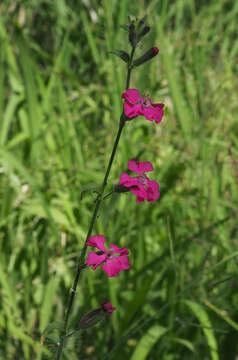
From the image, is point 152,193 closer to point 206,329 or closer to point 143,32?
point 143,32

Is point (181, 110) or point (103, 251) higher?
point (181, 110)

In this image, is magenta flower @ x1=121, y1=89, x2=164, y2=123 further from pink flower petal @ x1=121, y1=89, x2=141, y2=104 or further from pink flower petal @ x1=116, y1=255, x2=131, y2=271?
pink flower petal @ x1=116, y1=255, x2=131, y2=271

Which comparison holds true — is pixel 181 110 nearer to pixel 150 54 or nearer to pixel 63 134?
pixel 63 134

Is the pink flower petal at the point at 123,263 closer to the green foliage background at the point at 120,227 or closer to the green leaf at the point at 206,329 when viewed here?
the green foliage background at the point at 120,227

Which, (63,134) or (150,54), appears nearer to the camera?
(150,54)

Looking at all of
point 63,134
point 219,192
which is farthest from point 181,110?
point 63,134

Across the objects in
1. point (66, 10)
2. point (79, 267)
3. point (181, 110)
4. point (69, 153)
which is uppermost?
point (66, 10)

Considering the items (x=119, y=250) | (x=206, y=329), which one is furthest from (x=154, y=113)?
(x=206, y=329)
